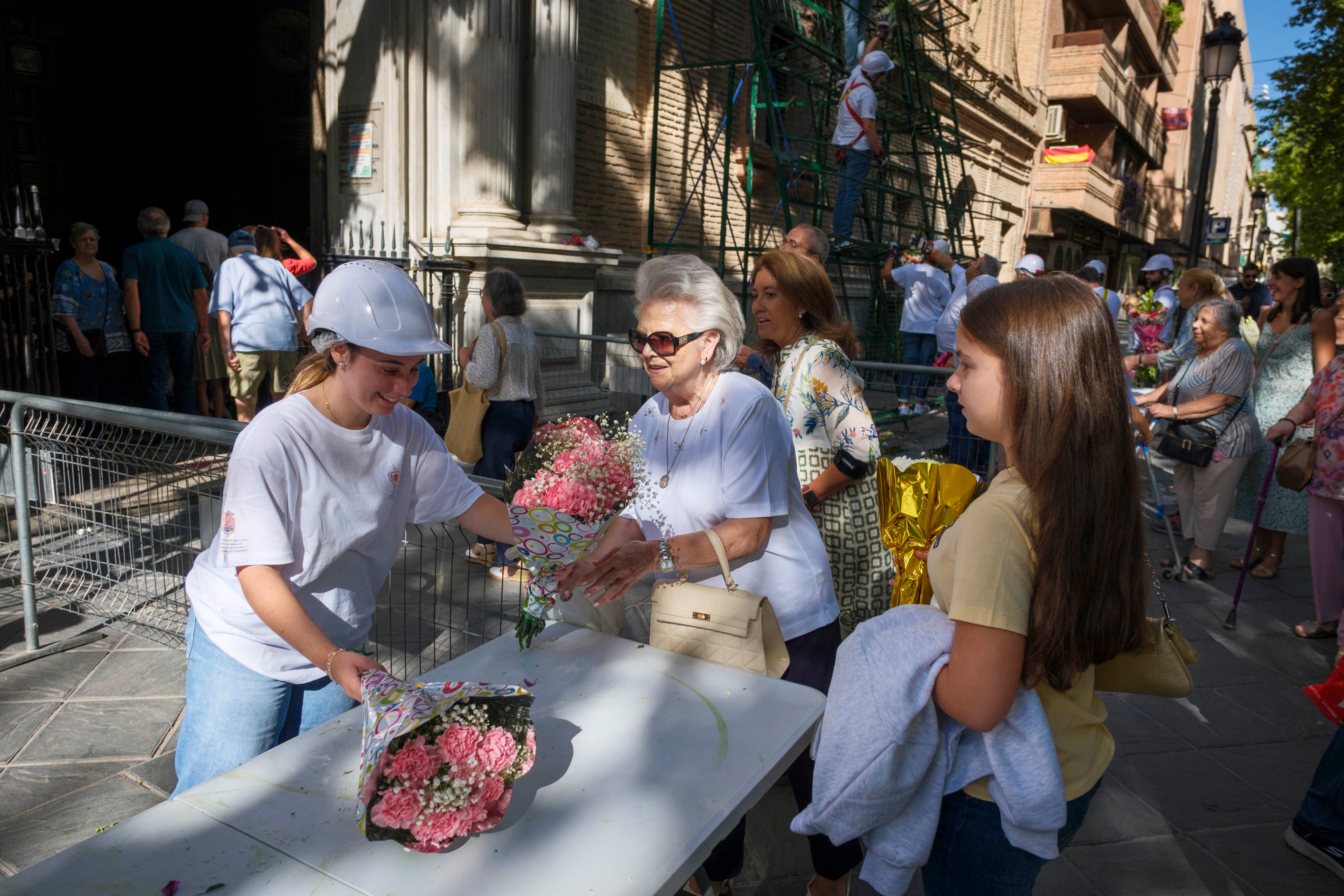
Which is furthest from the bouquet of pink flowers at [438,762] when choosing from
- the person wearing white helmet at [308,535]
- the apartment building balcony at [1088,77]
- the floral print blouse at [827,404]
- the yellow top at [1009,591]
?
the apartment building balcony at [1088,77]

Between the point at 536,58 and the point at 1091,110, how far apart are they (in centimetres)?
2389

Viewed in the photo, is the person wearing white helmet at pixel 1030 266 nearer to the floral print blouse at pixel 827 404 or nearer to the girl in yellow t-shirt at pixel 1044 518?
the floral print blouse at pixel 827 404

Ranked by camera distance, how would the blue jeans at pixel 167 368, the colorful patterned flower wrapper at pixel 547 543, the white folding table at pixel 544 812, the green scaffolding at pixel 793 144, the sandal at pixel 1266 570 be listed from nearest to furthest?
1. the white folding table at pixel 544 812
2. the colorful patterned flower wrapper at pixel 547 543
3. the sandal at pixel 1266 570
4. the blue jeans at pixel 167 368
5. the green scaffolding at pixel 793 144

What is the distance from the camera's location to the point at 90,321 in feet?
22.5

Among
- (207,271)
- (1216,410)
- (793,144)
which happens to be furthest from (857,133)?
(207,271)

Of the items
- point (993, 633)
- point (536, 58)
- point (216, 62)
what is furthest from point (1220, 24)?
point (993, 633)

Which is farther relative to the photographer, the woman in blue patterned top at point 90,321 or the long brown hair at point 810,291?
the woman in blue patterned top at point 90,321

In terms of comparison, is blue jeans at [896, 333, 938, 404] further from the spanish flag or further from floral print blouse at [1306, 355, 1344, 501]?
the spanish flag

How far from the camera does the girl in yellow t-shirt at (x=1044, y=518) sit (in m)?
1.49

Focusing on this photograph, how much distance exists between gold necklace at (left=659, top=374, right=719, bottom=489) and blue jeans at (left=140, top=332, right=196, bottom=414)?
241 inches

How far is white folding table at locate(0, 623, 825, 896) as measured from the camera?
1.30 meters

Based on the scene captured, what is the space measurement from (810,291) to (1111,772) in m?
2.40

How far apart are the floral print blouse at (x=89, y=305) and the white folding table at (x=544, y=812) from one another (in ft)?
21.7

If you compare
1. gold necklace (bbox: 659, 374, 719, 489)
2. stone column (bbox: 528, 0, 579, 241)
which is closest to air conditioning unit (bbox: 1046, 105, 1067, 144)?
stone column (bbox: 528, 0, 579, 241)
